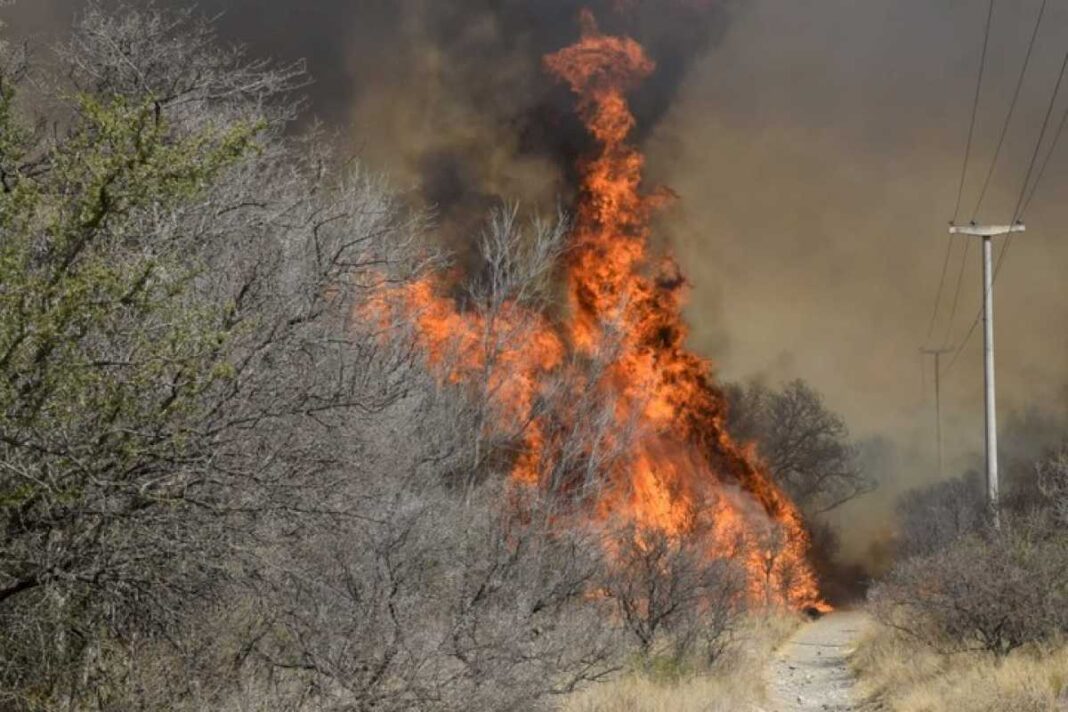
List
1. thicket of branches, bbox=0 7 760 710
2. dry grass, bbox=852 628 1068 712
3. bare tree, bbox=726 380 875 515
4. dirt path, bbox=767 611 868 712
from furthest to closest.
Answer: bare tree, bbox=726 380 875 515, dirt path, bbox=767 611 868 712, dry grass, bbox=852 628 1068 712, thicket of branches, bbox=0 7 760 710

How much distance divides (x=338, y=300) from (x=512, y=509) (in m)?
3.50

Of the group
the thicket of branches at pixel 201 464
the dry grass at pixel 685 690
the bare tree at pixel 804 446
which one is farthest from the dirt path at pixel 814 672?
the bare tree at pixel 804 446

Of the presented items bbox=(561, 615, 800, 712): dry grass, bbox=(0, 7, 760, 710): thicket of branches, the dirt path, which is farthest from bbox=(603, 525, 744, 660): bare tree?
bbox=(0, 7, 760, 710): thicket of branches

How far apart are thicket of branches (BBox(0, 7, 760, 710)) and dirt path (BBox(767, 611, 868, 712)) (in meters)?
7.89

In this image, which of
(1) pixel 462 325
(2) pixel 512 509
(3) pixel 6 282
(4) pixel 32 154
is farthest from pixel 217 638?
(1) pixel 462 325

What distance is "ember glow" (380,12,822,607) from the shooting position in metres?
16.0

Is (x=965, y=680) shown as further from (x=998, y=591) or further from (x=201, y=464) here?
(x=201, y=464)

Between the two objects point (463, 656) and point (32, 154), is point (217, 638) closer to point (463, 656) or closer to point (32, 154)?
point (463, 656)

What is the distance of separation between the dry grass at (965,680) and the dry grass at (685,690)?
1.91 m

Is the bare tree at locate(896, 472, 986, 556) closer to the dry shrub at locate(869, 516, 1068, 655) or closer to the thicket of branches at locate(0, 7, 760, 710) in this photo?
the dry shrub at locate(869, 516, 1068, 655)

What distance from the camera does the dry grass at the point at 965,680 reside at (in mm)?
13378

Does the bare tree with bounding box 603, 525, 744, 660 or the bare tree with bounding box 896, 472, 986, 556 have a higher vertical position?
the bare tree with bounding box 896, 472, 986, 556

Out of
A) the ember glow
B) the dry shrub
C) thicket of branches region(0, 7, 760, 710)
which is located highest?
the ember glow

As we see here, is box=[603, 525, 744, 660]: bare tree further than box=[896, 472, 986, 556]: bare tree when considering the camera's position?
No
